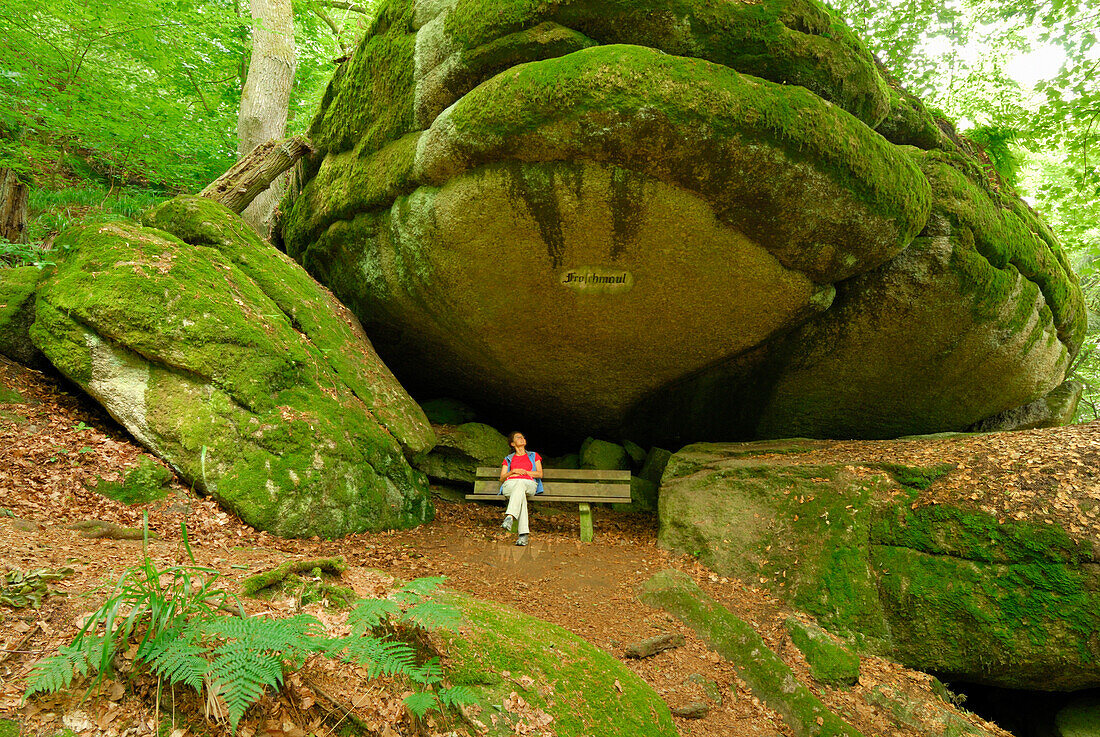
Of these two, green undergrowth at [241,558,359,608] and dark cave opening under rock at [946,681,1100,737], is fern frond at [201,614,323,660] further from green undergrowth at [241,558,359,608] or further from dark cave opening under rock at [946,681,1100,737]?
dark cave opening under rock at [946,681,1100,737]

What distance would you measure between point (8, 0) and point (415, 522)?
846 cm

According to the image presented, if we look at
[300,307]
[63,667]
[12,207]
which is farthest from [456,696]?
[12,207]

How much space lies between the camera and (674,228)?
5797 millimetres

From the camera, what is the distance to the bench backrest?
699cm

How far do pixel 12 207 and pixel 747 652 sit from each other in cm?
1064

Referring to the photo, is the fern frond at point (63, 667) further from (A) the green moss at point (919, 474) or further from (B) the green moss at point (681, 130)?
(A) the green moss at point (919, 474)

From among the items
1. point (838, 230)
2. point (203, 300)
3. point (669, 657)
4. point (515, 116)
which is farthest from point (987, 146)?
point (203, 300)

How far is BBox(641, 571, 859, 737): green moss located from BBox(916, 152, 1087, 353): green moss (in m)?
5.26

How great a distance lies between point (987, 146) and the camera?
26.8 ft

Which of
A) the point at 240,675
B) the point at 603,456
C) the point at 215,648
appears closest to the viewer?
the point at 240,675

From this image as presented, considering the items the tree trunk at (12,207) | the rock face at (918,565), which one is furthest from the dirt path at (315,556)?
the tree trunk at (12,207)

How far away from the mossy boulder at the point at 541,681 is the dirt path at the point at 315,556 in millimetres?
498

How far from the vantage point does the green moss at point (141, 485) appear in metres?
4.12

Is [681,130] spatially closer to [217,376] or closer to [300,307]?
[300,307]
